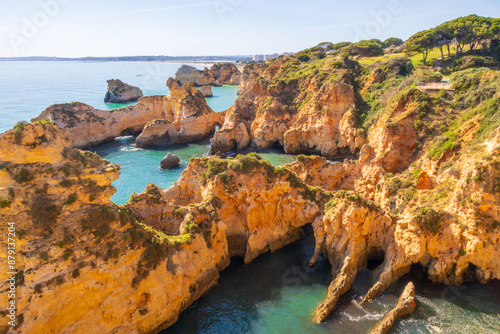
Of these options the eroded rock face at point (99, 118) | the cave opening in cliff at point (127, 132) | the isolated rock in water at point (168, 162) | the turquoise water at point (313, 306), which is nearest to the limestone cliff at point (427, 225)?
the turquoise water at point (313, 306)

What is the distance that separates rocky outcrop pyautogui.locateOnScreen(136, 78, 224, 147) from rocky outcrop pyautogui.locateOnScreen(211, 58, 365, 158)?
5819mm

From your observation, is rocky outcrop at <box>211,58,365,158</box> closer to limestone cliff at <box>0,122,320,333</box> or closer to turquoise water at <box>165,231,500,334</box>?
A: turquoise water at <box>165,231,500,334</box>

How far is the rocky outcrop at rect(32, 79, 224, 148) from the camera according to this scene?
162 feet

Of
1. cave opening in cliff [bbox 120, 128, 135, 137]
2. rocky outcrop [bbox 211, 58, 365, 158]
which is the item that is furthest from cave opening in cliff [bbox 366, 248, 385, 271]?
cave opening in cliff [bbox 120, 128, 135, 137]

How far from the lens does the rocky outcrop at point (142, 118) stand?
49.5 m

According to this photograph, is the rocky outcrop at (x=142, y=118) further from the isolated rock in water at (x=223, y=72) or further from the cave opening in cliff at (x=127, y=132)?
the isolated rock in water at (x=223, y=72)

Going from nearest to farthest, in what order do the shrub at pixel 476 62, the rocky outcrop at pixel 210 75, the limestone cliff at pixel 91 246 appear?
the limestone cliff at pixel 91 246
the shrub at pixel 476 62
the rocky outcrop at pixel 210 75

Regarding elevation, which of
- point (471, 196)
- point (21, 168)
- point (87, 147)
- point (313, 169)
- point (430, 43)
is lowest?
point (87, 147)

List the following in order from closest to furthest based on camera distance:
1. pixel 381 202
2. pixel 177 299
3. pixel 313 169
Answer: pixel 177 299 → pixel 381 202 → pixel 313 169

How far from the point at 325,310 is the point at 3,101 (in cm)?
9533

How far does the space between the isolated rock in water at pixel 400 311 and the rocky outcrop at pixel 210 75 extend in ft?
→ 408

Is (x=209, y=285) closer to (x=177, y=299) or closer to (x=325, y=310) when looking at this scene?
(x=177, y=299)

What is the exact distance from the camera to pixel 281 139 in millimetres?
48875

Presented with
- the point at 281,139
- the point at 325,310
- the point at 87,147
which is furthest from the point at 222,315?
the point at 87,147
